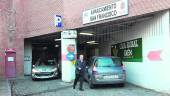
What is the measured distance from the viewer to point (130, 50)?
57.2ft

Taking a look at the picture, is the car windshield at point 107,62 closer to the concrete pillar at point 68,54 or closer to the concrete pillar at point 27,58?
the concrete pillar at point 68,54

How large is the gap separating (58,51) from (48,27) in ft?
30.8

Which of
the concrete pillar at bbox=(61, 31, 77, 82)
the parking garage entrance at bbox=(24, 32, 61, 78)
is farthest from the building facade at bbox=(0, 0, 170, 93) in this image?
the concrete pillar at bbox=(61, 31, 77, 82)

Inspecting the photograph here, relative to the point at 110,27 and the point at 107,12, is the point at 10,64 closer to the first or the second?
the point at 110,27

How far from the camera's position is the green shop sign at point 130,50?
16266 mm

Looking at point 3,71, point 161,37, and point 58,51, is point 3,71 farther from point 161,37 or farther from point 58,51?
point 161,37

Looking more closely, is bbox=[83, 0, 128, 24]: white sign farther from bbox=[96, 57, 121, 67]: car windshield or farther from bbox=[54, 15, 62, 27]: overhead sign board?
bbox=[54, 15, 62, 27]: overhead sign board

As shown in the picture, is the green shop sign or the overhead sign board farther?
the overhead sign board

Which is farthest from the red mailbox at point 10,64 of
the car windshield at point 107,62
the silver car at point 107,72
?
the car windshield at point 107,62

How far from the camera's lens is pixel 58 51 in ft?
101

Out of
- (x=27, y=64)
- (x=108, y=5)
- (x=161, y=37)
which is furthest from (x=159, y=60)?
(x=27, y=64)

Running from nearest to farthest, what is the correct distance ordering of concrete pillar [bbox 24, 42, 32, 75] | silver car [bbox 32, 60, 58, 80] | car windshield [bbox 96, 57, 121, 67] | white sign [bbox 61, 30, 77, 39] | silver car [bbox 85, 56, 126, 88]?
silver car [bbox 85, 56, 126, 88]
car windshield [bbox 96, 57, 121, 67]
white sign [bbox 61, 30, 77, 39]
silver car [bbox 32, 60, 58, 80]
concrete pillar [bbox 24, 42, 32, 75]

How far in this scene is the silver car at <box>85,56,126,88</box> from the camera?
15.4m

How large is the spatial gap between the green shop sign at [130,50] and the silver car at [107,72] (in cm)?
113
